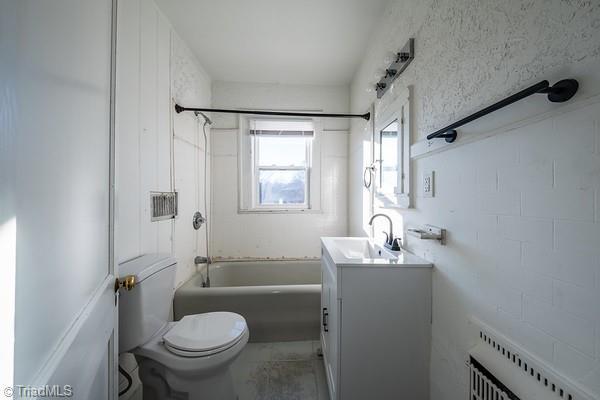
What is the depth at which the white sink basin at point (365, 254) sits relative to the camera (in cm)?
120

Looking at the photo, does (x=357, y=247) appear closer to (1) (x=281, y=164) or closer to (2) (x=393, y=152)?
(2) (x=393, y=152)

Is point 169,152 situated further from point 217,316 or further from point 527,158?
point 527,158

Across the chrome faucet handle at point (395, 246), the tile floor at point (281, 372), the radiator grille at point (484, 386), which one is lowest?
the tile floor at point (281, 372)

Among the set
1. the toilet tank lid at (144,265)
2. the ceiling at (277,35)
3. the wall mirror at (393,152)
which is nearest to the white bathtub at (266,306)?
the toilet tank lid at (144,265)

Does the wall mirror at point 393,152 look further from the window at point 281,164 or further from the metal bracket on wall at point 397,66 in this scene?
the window at point 281,164

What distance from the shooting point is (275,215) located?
9.54ft

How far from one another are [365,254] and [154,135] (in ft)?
5.68

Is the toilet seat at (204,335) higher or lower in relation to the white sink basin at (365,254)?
lower

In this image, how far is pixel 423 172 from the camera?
4.15ft

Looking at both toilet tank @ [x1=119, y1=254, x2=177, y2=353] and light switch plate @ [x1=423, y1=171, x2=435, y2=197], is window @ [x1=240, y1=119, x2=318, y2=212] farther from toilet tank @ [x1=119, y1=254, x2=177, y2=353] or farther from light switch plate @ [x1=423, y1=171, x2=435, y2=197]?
light switch plate @ [x1=423, y1=171, x2=435, y2=197]

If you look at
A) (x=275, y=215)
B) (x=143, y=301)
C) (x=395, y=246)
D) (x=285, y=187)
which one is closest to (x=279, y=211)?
(x=275, y=215)

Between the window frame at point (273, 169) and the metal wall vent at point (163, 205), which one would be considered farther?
the window frame at point (273, 169)

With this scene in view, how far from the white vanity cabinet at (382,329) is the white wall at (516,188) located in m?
0.07

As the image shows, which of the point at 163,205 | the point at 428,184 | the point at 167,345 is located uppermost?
the point at 428,184
